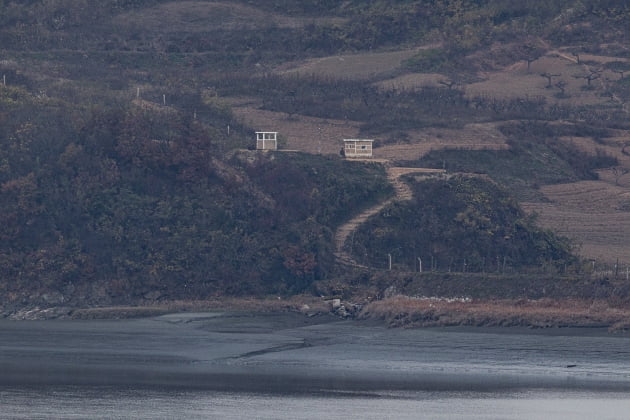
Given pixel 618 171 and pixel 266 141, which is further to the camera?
pixel 618 171

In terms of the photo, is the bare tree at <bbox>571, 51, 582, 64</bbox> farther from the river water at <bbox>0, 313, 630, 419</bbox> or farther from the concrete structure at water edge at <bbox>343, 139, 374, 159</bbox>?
the river water at <bbox>0, 313, 630, 419</bbox>

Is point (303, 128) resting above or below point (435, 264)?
above

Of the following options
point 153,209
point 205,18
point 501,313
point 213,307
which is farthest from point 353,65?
point 501,313

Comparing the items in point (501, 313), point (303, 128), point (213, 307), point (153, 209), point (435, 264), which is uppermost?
point (303, 128)

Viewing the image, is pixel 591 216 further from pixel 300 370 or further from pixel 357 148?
pixel 300 370

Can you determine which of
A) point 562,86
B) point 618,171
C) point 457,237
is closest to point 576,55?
point 562,86

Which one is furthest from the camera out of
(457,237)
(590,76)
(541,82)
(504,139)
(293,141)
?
(541,82)

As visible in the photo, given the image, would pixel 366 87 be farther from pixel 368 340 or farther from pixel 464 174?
pixel 368 340

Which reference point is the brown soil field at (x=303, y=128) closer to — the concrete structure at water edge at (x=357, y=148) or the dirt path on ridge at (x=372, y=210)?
the concrete structure at water edge at (x=357, y=148)

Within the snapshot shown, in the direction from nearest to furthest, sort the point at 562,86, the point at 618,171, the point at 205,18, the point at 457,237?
the point at 457,237 → the point at 618,171 → the point at 562,86 → the point at 205,18
